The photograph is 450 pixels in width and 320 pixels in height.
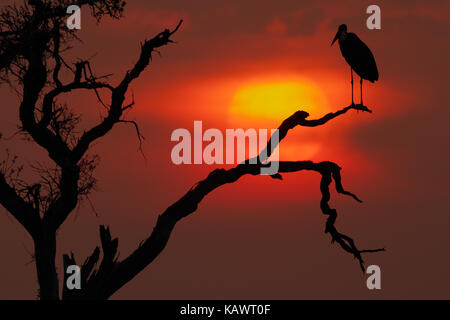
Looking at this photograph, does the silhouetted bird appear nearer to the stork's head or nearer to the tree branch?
the stork's head

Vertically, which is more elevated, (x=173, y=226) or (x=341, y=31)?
(x=341, y=31)

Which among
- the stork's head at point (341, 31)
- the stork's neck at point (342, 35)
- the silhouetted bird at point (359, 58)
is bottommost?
the silhouetted bird at point (359, 58)

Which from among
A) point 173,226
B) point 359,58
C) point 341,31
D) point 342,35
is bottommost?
point 173,226

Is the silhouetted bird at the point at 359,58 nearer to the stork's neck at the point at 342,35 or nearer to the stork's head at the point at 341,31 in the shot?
the stork's neck at the point at 342,35

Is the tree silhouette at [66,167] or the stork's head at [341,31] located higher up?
the stork's head at [341,31]

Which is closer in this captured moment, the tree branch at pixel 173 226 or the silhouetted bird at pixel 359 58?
the tree branch at pixel 173 226

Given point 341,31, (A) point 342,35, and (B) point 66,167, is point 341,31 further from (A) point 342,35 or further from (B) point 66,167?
(B) point 66,167

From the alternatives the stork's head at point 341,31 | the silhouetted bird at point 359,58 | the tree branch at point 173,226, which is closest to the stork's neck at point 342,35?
the stork's head at point 341,31

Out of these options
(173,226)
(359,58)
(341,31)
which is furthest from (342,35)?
(173,226)

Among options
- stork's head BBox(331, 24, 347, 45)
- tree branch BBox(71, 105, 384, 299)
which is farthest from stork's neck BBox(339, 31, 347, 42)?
tree branch BBox(71, 105, 384, 299)

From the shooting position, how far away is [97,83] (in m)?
16.9

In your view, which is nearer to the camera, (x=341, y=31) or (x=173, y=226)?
(x=173, y=226)
